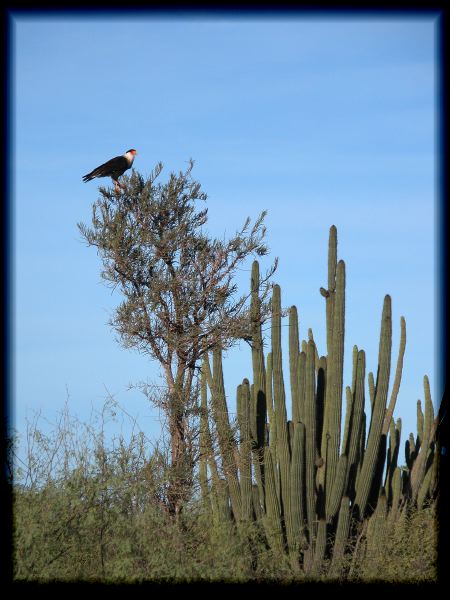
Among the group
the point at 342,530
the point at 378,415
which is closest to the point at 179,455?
the point at 342,530

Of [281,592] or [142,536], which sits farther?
[142,536]

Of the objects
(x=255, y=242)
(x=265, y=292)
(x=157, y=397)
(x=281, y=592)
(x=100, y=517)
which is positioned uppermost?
(x=255, y=242)

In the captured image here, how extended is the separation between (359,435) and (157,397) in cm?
271

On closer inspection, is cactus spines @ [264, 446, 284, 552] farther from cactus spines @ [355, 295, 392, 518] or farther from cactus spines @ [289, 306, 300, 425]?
cactus spines @ [355, 295, 392, 518]

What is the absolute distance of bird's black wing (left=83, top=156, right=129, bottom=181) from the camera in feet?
37.2

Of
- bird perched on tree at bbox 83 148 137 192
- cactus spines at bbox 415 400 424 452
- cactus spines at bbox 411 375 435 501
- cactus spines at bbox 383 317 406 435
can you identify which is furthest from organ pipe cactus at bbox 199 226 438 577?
cactus spines at bbox 415 400 424 452

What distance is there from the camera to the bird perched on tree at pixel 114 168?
1135 centimetres

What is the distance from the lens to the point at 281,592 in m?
7.55

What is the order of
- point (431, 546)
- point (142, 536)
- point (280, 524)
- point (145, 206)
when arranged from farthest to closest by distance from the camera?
point (145, 206), point (280, 524), point (431, 546), point (142, 536)

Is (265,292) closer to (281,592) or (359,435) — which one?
(359,435)

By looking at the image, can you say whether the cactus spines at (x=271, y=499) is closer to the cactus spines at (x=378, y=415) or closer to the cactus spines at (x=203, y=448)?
the cactus spines at (x=203, y=448)

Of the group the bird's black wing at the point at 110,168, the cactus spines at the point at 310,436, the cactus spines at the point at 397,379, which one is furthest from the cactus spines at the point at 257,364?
the bird's black wing at the point at 110,168

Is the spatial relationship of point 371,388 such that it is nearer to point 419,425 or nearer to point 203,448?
point 419,425

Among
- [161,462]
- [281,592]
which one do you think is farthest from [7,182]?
[161,462]
